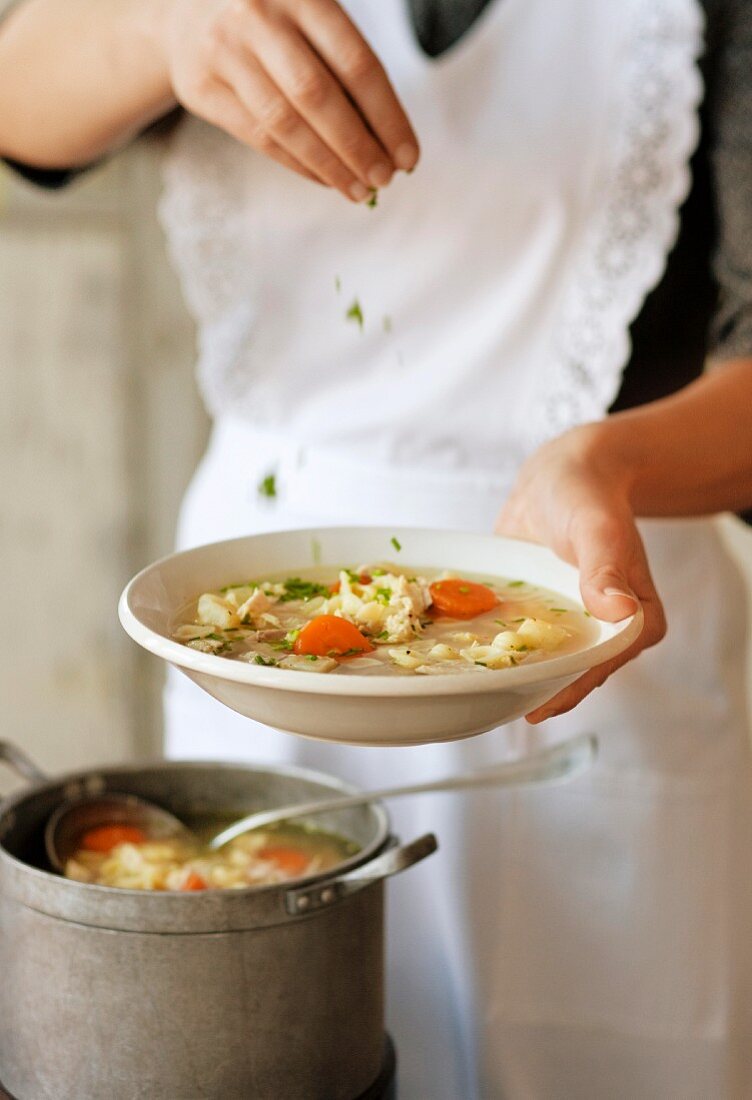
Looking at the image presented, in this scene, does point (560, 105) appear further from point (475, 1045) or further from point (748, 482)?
point (475, 1045)

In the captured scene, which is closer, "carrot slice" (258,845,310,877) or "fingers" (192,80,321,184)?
"fingers" (192,80,321,184)

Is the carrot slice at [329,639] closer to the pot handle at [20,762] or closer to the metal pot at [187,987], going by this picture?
the metal pot at [187,987]

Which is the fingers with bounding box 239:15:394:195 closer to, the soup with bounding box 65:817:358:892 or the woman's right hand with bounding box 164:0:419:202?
the woman's right hand with bounding box 164:0:419:202

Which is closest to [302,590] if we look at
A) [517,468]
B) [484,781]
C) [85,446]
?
[484,781]

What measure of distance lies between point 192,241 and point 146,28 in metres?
0.30

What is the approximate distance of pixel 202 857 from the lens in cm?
120

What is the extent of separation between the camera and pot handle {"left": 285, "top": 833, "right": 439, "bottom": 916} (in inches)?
36.0

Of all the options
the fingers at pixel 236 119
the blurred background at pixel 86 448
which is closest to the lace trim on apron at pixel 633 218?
the fingers at pixel 236 119

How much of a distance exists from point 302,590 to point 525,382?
0.50 meters

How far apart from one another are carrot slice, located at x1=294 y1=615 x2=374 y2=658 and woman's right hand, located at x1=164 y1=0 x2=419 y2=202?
1.10 feet

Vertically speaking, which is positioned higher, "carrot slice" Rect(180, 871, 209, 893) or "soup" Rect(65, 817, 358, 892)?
"carrot slice" Rect(180, 871, 209, 893)

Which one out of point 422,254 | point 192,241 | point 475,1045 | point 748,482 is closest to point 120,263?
point 192,241

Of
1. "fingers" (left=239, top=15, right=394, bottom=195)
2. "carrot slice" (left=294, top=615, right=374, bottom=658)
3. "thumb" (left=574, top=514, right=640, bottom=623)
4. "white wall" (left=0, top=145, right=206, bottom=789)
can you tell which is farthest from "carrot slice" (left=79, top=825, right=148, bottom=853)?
"white wall" (left=0, top=145, right=206, bottom=789)

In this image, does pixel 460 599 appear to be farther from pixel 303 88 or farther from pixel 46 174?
pixel 46 174
